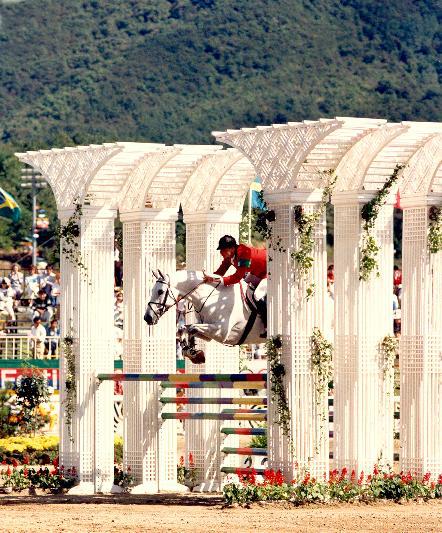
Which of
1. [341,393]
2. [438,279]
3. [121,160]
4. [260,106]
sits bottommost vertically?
[341,393]

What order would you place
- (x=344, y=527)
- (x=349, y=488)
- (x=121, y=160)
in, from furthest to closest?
(x=121, y=160), (x=349, y=488), (x=344, y=527)

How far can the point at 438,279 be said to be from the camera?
1747cm

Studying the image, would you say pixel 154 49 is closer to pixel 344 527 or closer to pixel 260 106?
pixel 260 106

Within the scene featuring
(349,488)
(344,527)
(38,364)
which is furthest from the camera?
(38,364)

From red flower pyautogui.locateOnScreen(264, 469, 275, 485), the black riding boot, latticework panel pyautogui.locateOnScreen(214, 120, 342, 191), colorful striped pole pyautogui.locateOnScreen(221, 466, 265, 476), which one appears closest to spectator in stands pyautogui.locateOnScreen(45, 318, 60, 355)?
colorful striped pole pyautogui.locateOnScreen(221, 466, 265, 476)

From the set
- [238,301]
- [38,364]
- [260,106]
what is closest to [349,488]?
[238,301]

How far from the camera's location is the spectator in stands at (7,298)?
3372cm

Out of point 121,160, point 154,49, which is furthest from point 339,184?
point 154,49

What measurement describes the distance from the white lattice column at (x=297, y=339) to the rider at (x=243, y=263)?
0.73 meters

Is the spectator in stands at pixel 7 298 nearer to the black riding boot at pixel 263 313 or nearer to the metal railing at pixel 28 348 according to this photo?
the metal railing at pixel 28 348

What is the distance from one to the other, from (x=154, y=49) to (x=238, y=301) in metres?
74.1

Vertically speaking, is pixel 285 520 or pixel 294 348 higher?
pixel 294 348

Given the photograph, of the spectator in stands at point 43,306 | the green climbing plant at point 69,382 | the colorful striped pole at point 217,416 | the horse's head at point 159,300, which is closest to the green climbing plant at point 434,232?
the colorful striped pole at point 217,416

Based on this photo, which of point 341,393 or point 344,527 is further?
point 341,393
